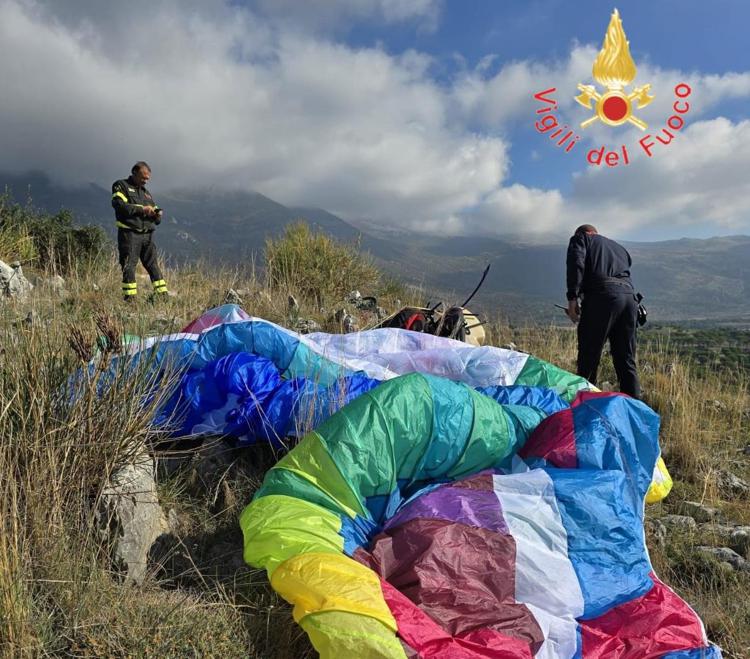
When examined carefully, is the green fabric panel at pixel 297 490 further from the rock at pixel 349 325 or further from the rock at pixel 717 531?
the rock at pixel 349 325

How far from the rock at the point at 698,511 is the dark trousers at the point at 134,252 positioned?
5845 mm

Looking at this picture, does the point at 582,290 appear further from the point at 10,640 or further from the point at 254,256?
the point at 254,256

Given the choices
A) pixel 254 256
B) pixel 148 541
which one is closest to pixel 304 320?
pixel 254 256

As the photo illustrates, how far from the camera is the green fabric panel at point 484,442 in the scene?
7.25ft

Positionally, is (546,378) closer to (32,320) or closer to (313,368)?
(313,368)

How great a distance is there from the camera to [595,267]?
418 centimetres

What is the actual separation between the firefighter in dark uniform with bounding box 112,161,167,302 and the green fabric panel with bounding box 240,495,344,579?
15.7ft

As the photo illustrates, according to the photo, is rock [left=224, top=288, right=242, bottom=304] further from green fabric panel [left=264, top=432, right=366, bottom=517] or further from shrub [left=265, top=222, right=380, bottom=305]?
green fabric panel [left=264, top=432, right=366, bottom=517]

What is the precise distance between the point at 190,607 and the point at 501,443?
4.63 feet

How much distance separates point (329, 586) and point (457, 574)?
1.65ft

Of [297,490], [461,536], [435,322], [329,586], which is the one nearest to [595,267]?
[435,322]

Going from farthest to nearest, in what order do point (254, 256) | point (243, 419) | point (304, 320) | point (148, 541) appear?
point (254, 256), point (304, 320), point (243, 419), point (148, 541)

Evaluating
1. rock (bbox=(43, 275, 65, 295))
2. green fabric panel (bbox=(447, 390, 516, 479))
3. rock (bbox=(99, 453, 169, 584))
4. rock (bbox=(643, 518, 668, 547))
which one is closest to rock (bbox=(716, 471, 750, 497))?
rock (bbox=(643, 518, 668, 547))

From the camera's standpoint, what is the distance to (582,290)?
4316 mm
